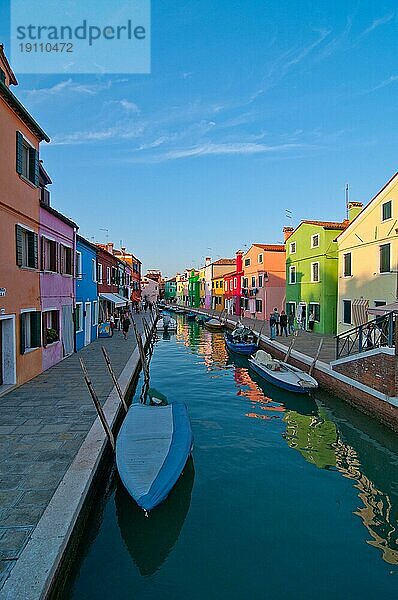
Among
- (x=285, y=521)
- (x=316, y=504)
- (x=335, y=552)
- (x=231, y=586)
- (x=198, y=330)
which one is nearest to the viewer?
(x=231, y=586)

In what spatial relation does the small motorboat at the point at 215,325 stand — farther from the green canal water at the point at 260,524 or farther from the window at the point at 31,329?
the green canal water at the point at 260,524

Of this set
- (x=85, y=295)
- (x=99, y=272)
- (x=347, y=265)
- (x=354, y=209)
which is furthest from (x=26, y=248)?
(x=354, y=209)

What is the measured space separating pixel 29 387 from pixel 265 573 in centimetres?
869

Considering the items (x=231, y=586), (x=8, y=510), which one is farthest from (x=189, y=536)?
(x=8, y=510)

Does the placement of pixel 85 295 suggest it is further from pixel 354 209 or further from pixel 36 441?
pixel 354 209

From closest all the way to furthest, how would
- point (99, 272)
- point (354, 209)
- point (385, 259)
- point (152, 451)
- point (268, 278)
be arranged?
point (152, 451) → point (385, 259) → point (354, 209) → point (99, 272) → point (268, 278)

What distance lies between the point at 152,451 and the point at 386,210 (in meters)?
16.1

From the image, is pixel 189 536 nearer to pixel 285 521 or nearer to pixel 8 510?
pixel 285 521

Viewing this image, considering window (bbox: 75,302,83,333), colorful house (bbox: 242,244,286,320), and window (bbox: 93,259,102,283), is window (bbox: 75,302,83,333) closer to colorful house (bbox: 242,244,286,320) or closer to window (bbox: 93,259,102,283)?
window (bbox: 93,259,102,283)

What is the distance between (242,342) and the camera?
82.3 feet

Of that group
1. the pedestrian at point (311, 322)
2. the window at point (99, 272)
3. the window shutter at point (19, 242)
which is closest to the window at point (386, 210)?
the pedestrian at point (311, 322)

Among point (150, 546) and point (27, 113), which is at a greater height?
point (27, 113)

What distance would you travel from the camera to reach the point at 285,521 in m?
6.80

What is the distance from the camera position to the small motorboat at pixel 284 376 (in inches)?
573
